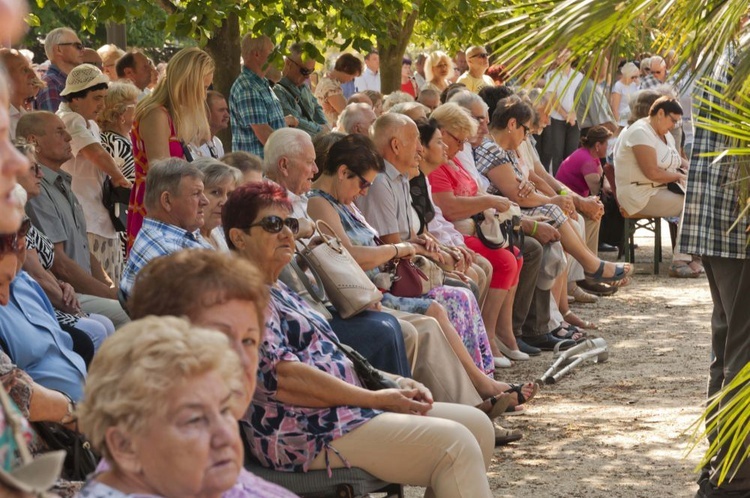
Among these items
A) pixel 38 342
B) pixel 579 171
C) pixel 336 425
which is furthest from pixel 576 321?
pixel 38 342

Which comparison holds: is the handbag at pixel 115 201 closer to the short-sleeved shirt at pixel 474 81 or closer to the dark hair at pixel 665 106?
the dark hair at pixel 665 106

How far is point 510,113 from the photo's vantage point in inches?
362

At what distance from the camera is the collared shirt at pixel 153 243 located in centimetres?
465

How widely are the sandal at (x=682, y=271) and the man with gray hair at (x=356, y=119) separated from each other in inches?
192

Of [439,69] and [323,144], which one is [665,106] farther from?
[323,144]

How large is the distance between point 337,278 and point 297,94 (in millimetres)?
4112

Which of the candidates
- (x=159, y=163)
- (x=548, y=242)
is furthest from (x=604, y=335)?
(x=159, y=163)

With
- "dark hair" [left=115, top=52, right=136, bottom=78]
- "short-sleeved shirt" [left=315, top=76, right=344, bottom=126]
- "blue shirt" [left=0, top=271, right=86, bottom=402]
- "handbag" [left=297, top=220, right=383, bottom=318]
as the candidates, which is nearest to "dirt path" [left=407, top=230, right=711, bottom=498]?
"handbag" [left=297, top=220, right=383, bottom=318]

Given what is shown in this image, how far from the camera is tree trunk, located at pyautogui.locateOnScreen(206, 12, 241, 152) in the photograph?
9281 millimetres

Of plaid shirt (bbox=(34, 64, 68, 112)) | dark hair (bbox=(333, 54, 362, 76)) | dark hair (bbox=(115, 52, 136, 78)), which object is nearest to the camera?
plaid shirt (bbox=(34, 64, 68, 112))

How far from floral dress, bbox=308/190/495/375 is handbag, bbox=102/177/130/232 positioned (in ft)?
5.23

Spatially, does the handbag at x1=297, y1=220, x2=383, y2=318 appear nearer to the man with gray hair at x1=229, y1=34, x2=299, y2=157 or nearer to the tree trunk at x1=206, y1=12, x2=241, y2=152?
the man with gray hair at x1=229, y1=34, x2=299, y2=157

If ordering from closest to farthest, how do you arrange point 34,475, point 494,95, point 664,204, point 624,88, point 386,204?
point 34,475, point 386,204, point 494,95, point 664,204, point 624,88

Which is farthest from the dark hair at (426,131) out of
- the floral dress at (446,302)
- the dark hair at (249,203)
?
the dark hair at (249,203)
